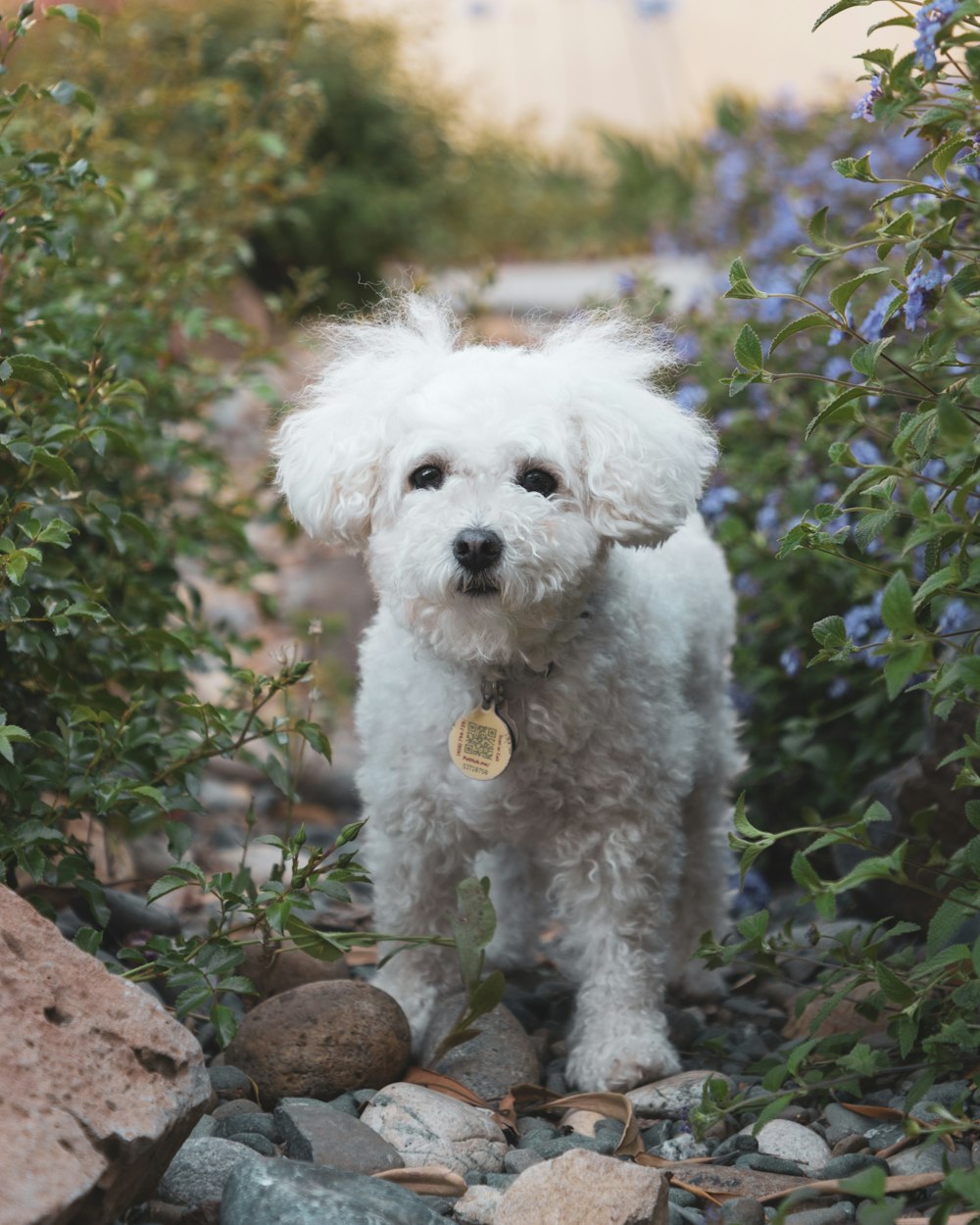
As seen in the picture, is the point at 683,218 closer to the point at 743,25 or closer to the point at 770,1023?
the point at 743,25

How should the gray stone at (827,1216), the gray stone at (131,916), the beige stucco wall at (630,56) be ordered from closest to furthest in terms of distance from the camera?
the gray stone at (827,1216)
the gray stone at (131,916)
the beige stucco wall at (630,56)

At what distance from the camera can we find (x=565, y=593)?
260cm

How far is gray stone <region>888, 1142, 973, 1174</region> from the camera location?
2.19 meters

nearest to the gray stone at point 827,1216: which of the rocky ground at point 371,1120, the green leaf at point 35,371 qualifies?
the rocky ground at point 371,1120

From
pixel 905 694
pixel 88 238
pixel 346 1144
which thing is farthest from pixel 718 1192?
pixel 88 238

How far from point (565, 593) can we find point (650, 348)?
67 cm

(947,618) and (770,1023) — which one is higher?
(947,618)

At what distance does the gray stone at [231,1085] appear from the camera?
8.23 feet

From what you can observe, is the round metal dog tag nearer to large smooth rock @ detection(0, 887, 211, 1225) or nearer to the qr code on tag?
the qr code on tag

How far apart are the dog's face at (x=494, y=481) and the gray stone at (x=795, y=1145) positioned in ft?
3.01

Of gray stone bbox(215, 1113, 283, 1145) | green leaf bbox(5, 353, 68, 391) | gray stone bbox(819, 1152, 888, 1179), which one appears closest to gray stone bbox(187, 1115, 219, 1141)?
gray stone bbox(215, 1113, 283, 1145)

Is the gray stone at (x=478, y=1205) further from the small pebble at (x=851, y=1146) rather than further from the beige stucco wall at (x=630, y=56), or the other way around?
the beige stucco wall at (x=630, y=56)

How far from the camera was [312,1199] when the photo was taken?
1.98m

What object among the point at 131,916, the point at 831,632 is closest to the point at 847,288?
the point at 831,632
